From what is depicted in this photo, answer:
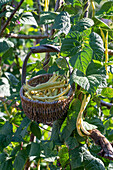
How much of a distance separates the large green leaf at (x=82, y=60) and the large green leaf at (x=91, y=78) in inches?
1.2

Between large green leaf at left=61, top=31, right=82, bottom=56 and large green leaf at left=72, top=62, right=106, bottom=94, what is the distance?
0.05m

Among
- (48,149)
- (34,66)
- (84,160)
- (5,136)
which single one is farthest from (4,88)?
(84,160)

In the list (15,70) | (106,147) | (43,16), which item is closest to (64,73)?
(43,16)

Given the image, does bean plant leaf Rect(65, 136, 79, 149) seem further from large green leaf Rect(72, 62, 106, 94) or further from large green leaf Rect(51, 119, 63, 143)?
large green leaf Rect(72, 62, 106, 94)

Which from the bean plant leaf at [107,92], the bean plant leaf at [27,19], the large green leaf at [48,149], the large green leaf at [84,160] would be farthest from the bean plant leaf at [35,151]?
the bean plant leaf at [27,19]

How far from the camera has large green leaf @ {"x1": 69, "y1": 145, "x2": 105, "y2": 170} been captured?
21.3 inches

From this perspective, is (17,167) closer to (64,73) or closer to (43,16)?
(64,73)

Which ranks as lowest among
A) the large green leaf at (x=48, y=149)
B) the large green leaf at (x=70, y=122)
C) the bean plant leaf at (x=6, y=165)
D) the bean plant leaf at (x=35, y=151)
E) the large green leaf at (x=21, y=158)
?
the bean plant leaf at (x=6, y=165)

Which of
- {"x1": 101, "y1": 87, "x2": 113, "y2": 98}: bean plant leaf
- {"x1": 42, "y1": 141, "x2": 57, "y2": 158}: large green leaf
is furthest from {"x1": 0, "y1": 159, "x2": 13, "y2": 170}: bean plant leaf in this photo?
{"x1": 101, "y1": 87, "x2": 113, "y2": 98}: bean plant leaf

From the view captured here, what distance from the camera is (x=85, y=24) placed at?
51 cm

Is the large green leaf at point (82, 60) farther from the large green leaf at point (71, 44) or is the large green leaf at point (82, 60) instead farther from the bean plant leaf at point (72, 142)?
the bean plant leaf at point (72, 142)

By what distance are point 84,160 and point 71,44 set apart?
293mm

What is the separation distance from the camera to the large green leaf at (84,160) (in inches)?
21.3

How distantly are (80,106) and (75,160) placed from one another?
0.14 m
